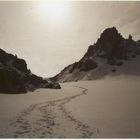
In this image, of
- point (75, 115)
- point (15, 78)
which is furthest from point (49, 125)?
point (15, 78)

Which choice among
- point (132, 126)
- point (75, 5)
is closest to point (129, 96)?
point (132, 126)

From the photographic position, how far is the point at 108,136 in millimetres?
4363

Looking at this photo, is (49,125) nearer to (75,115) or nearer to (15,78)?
(75,115)

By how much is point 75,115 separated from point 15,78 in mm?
2272

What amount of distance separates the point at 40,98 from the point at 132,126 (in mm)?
1839

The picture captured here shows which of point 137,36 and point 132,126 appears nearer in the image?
point 132,126

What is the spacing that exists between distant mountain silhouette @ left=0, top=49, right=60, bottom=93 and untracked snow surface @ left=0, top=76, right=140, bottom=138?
522mm

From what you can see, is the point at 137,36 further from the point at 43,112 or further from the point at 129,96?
the point at 43,112

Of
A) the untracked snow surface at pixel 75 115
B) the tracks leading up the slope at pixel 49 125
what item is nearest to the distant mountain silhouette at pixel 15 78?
the untracked snow surface at pixel 75 115

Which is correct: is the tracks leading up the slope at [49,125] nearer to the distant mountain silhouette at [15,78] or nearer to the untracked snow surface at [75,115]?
the untracked snow surface at [75,115]

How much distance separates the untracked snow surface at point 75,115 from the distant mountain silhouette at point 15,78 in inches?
20.6

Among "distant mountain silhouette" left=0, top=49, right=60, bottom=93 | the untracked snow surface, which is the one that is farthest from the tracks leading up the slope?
"distant mountain silhouette" left=0, top=49, right=60, bottom=93

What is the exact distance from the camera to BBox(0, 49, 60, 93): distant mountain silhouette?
221 inches

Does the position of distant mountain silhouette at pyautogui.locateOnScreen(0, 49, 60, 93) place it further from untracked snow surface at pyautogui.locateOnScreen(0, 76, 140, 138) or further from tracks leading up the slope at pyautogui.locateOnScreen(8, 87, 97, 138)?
tracks leading up the slope at pyautogui.locateOnScreen(8, 87, 97, 138)
